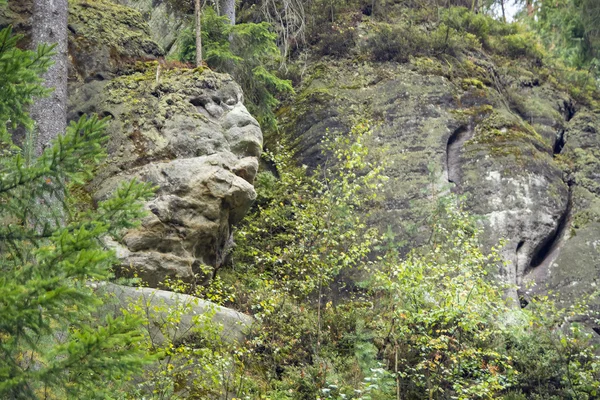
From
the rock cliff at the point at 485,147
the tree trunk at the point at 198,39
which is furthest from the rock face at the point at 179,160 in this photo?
the rock cliff at the point at 485,147

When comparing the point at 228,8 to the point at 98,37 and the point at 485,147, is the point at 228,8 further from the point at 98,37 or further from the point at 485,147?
the point at 485,147

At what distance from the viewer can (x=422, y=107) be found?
1528 cm

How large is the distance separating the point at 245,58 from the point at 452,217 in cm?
613

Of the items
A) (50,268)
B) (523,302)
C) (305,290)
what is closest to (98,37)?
(305,290)

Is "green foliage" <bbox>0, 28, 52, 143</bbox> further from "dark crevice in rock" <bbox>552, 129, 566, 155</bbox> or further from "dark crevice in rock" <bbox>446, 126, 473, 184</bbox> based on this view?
"dark crevice in rock" <bbox>552, 129, 566, 155</bbox>

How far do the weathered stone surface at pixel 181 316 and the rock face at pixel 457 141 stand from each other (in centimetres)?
423

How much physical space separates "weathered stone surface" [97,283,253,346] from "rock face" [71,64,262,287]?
2.09 ft

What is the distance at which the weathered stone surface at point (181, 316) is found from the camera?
871 centimetres

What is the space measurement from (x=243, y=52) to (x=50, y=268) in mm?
10683

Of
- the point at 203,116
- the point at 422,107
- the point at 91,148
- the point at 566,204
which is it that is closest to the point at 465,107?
the point at 422,107

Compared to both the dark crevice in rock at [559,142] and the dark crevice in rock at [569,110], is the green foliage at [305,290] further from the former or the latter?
the dark crevice in rock at [569,110]

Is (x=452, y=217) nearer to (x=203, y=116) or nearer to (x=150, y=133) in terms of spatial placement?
(x=203, y=116)

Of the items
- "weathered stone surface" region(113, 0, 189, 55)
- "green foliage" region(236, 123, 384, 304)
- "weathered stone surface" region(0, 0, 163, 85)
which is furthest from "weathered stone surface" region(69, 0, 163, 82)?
"weathered stone surface" region(113, 0, 189, 55)

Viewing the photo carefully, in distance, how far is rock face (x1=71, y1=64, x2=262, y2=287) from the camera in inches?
404
